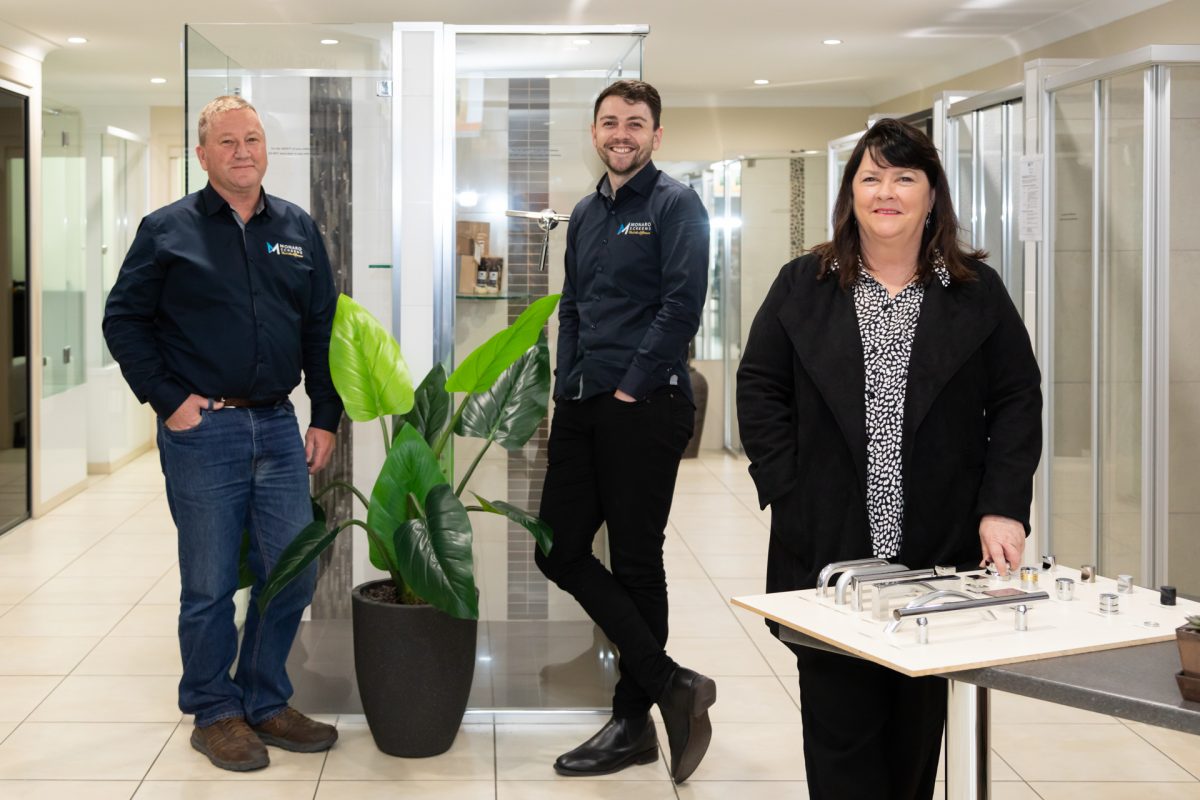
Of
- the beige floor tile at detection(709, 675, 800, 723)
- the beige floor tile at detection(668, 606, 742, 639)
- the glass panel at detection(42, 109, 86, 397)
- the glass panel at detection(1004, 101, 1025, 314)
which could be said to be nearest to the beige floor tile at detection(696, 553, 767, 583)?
the beige floor tile at detection(668, 606, 742, 639)

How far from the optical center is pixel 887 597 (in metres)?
1.84

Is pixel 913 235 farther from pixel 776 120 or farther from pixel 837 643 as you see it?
pixel 776 120

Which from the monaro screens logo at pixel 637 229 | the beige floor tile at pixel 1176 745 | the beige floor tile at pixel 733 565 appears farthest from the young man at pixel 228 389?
the beige floor tile at pixel 733 565

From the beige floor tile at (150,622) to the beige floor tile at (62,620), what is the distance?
0.04 m

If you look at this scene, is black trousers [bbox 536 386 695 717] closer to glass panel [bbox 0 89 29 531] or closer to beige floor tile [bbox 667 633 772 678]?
beige floor tile [bbox 667 633 772 678]

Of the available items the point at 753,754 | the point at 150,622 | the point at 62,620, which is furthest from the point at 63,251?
the point at 753,754

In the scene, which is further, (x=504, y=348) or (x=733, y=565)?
(x=733, y=565)

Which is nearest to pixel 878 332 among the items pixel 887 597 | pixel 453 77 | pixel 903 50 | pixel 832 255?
pixel 832 255

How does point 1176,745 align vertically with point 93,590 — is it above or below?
below

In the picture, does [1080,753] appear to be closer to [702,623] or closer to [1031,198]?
[702,623]

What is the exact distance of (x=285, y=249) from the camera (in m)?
3.45

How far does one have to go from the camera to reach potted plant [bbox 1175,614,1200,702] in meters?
1.54

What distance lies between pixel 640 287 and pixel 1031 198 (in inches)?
83.5

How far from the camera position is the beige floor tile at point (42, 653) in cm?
424
